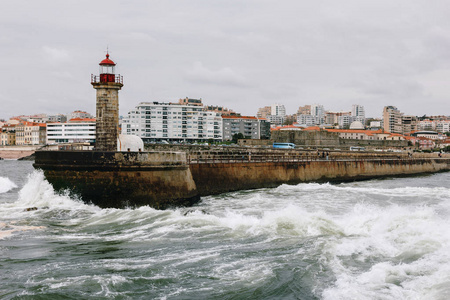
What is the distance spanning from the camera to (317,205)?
22172 millimetres

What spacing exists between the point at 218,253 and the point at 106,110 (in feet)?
47.1

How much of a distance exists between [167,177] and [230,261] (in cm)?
1008

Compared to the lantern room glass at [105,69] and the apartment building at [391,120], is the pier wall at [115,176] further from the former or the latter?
the apartment building at [391,120]

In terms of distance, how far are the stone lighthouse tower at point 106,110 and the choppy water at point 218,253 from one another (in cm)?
465

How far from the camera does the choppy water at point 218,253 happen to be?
9.56m

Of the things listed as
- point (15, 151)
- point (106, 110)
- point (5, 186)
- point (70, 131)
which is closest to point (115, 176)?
point (106, 110)

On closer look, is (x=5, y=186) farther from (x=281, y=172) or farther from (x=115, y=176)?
(x=281, y=172)

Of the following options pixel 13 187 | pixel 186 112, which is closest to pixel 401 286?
pixel 13 187

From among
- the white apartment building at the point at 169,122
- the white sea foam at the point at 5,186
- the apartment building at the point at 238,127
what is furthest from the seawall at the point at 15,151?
the white sea foam at the point at 5,186

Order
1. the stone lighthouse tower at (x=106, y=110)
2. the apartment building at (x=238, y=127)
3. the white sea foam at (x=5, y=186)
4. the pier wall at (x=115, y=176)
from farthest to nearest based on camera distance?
the apartment building at (x=238, y=127), the white sea foam at (x=5, y=186), the stone lighthouse tower at (x=106, y=110), the pier wall at (x=115, y=176)

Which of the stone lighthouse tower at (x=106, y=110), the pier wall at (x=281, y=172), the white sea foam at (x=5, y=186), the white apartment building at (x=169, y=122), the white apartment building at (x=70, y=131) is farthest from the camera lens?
the white apartment building at (x=70, y=131)

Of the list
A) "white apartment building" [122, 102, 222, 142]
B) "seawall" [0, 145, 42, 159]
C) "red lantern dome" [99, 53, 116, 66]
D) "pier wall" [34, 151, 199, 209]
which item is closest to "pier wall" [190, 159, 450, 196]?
"pier wall" [34, 151, 199, 209]

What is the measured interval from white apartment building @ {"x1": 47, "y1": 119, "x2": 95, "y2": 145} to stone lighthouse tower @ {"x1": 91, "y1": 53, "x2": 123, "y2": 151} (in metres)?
111

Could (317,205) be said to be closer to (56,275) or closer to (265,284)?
(265,284)
